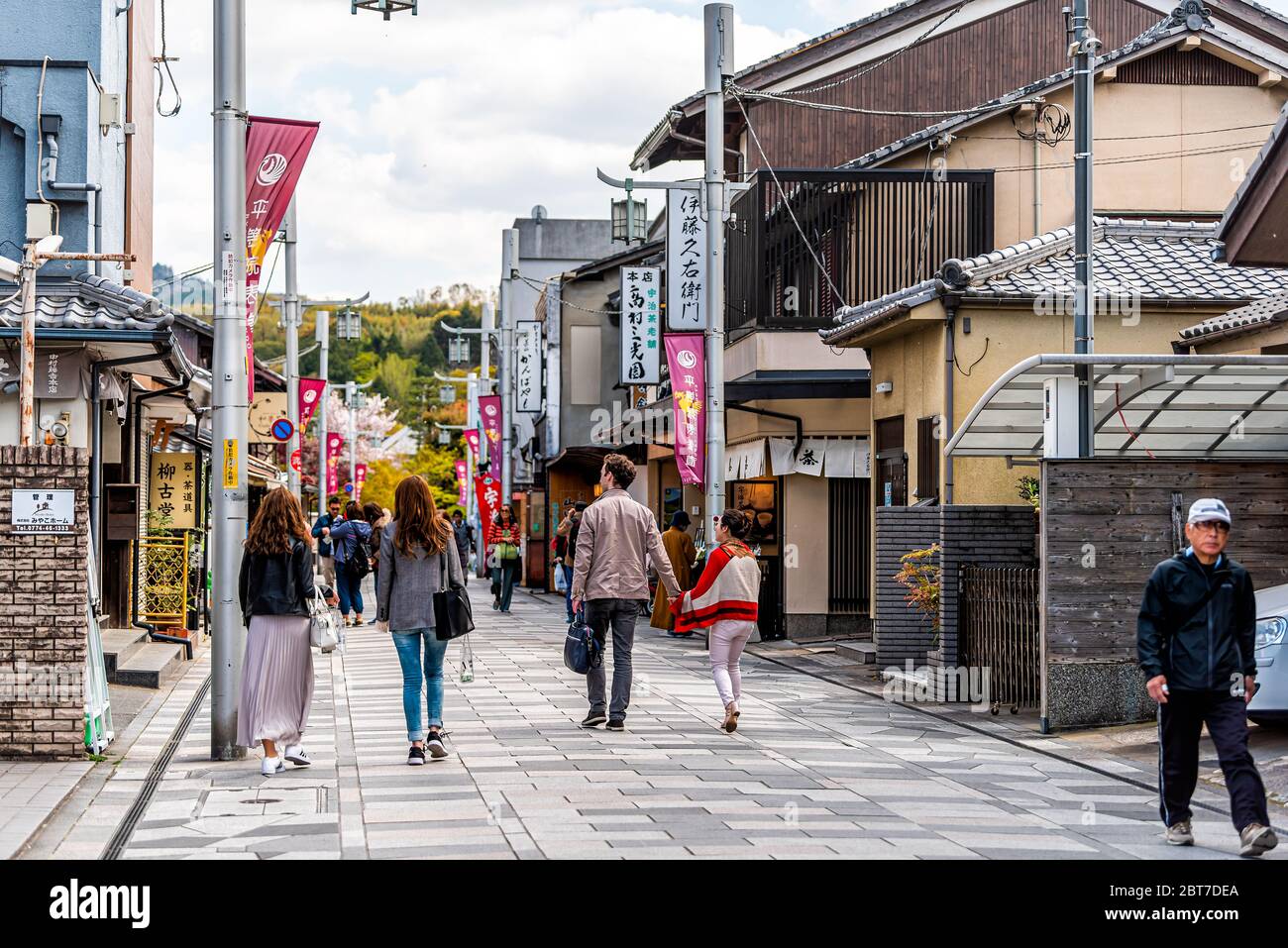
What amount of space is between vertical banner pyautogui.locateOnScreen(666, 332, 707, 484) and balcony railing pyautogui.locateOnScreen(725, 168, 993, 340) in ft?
6.12

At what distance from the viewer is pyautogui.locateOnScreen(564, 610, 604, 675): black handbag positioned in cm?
1223

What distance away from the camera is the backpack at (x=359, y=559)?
23953 millimetres

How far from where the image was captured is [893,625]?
16.0m

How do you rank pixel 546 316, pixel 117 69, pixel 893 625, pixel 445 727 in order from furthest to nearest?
pixel 546 316 < pixel 117 69 < pixel 893 625 < pixel 445 727

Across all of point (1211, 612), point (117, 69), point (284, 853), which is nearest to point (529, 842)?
point (284, 853)

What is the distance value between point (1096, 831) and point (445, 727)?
5.71 meters

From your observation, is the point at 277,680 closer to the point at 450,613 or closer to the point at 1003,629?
the point at 450,613

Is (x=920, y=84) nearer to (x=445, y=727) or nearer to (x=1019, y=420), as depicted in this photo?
(x=1019, y=420)

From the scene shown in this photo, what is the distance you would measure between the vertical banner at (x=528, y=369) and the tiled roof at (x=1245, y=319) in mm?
26594

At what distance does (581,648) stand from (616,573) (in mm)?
638

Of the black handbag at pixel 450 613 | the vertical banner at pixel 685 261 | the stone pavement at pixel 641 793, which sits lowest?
the stone pavement at pixel 641 793

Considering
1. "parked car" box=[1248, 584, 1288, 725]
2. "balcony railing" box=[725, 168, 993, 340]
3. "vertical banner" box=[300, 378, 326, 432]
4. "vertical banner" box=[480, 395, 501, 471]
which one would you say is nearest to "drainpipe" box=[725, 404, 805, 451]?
"balcony railing" box=[725, 168, 993, 340]

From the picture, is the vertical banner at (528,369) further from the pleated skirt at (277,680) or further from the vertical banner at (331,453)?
A: the pleated skirt at (277,680)

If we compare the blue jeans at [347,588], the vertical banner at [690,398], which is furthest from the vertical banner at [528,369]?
the vertical banner at [690,398]
